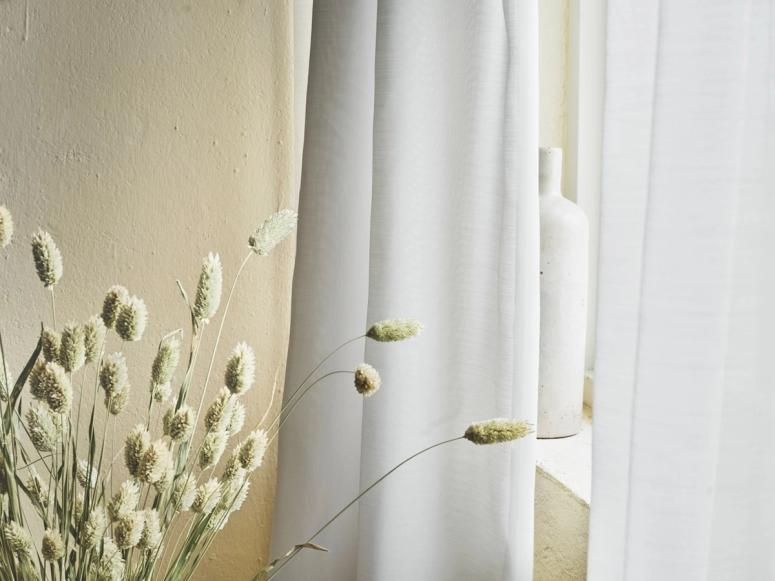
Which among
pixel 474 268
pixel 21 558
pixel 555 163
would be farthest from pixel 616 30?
pixel 21 558

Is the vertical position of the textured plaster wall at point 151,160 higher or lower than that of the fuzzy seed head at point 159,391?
higher

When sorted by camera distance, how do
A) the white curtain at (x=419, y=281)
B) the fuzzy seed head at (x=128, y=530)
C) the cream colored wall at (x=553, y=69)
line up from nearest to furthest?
the fuzzy seed head at (x=128, y=530) < the white curtain at (x=419, y=281) < the cream colored wall at (x=553, y=69)

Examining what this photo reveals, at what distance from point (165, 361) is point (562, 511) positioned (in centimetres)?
53

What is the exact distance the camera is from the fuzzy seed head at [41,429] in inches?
27.8

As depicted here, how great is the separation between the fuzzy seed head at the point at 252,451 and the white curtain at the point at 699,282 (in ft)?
1.14

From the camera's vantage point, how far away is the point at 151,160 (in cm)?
118

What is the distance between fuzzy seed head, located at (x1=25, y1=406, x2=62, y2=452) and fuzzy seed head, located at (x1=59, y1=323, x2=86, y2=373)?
5 centimetres

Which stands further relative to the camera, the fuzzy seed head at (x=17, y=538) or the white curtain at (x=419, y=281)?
the white curtain at (x=419, y=281)

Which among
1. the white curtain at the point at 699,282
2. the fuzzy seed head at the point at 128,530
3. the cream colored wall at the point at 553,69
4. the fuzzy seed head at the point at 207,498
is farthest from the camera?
the cream colored wall at the point at 553,69

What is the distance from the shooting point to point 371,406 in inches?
39.7

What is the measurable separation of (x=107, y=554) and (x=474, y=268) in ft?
1.63

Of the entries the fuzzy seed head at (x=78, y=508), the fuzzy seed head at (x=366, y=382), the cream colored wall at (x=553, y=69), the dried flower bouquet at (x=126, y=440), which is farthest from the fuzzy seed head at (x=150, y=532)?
the cream colored wall at (x=553, y=69)

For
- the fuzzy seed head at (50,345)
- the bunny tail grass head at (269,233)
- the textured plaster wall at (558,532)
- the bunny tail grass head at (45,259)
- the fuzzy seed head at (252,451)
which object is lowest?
the textured plaster wall at (558,532)

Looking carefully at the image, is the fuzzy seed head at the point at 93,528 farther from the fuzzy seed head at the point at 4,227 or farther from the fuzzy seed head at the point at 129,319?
the fuzzy seed head at the point at 4,227
